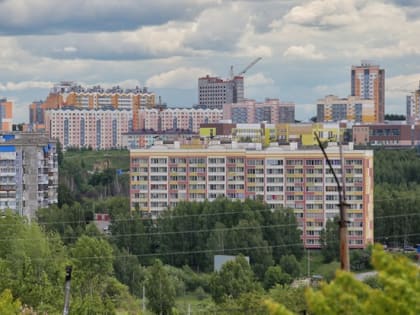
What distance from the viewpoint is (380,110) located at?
109875mm

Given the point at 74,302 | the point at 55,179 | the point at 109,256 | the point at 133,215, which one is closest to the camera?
the point at 74,302

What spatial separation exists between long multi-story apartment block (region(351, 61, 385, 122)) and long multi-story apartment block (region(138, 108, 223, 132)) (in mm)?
11190

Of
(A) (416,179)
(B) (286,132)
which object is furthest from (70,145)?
(A) (416,179)

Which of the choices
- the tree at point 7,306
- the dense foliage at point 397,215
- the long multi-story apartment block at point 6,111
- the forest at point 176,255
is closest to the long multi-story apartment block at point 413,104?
the long multi-story apartment block at point 6,111

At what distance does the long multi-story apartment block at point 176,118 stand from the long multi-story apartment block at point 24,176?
61310 mm

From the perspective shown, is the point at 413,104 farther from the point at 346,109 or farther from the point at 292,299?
the point at 292,299

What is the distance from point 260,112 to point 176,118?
22.8ft

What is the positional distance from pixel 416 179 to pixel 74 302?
3580cm

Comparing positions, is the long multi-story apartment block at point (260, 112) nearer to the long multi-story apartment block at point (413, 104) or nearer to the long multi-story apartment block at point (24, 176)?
the long multi-story apartment block at point (413, 104)

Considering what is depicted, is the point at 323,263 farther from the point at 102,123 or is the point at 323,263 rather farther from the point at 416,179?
the point at 102,123

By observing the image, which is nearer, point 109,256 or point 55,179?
point 109,256

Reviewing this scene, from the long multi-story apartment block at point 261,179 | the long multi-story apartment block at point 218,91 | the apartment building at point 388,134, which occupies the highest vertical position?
the long multi-story apartment block at point 218,91

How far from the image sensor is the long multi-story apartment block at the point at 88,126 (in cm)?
10344

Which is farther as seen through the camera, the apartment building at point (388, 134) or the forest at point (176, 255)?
A: the apartment building at point (388, 134)
